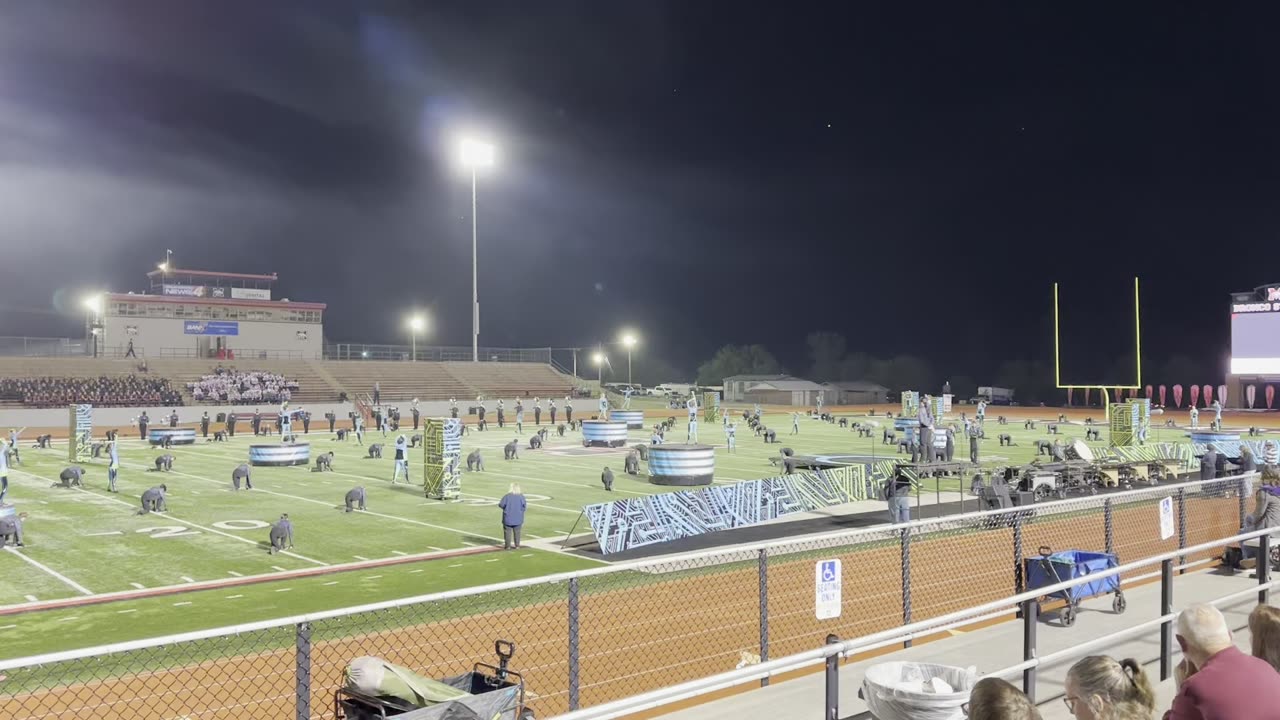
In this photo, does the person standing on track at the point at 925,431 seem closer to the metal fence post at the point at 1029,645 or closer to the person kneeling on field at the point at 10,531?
the metal fence post at the point at 1029,645

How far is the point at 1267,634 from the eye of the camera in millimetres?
5566

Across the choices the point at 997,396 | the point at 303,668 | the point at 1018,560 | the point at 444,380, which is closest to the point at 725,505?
the point at 1018,560

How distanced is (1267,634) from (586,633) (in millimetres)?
8379

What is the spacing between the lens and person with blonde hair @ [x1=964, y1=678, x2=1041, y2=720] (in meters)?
3.80

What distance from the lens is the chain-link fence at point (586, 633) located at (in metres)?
9.81

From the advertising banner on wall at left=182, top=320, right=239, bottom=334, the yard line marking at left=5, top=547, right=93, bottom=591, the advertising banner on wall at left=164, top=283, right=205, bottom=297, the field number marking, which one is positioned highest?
the advertising banner on wall at left=164, top=283, right=205, bottom=297

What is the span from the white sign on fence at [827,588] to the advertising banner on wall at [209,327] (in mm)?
93960

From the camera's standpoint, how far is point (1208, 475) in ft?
85.0

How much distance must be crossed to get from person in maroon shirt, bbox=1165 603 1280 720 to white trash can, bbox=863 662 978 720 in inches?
45.7

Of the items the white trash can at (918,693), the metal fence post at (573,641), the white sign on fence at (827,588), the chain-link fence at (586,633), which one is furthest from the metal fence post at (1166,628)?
the metal fence post at (573,641)

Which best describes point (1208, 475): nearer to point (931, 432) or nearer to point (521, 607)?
point (931, 432)

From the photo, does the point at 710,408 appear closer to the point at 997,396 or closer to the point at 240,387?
the point at 240,387

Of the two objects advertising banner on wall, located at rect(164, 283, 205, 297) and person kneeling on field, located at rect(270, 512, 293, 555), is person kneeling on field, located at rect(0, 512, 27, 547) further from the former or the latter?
advertising banner on wall, located at rect(164, 283, 205, 297)

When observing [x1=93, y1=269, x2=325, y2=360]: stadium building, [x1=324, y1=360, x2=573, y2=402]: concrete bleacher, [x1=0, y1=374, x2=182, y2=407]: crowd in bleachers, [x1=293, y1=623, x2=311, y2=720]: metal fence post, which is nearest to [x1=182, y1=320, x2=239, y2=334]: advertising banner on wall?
[x1=93, y1=269, x2=325, y2=360]: stadium building
